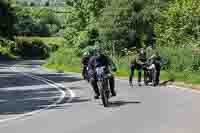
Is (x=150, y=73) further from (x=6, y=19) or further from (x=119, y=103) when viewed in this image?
(x=6, y=19)

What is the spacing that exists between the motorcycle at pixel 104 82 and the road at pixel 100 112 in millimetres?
292

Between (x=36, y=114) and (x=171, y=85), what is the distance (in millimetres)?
11967

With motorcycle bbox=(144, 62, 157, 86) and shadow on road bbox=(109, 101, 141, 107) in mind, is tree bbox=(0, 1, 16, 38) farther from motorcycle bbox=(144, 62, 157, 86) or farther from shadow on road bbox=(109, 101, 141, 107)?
shadow on road bbox=(109, 101, 141, 107)

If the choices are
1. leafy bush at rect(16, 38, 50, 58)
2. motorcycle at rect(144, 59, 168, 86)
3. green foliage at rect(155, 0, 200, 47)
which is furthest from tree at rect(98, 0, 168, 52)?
leafy bush at rect(16, 38, 50, 58)

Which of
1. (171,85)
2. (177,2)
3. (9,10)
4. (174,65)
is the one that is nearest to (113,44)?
(177,2)

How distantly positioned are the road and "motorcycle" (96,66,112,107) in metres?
0.29

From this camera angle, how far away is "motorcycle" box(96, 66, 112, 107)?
17.4 meters

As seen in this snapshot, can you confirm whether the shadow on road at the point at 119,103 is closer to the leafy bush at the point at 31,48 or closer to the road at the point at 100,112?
the road at the point at 100,112

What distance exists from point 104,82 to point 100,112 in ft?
6.08

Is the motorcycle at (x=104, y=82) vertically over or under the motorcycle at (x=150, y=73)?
over

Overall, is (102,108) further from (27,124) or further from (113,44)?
(113,44)

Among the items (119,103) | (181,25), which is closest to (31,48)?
(181,25)

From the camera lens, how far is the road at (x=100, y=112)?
1281 centimetres

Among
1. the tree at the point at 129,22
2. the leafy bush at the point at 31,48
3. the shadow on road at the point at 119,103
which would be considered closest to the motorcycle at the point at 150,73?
the shadow on road at the point at 119,103
